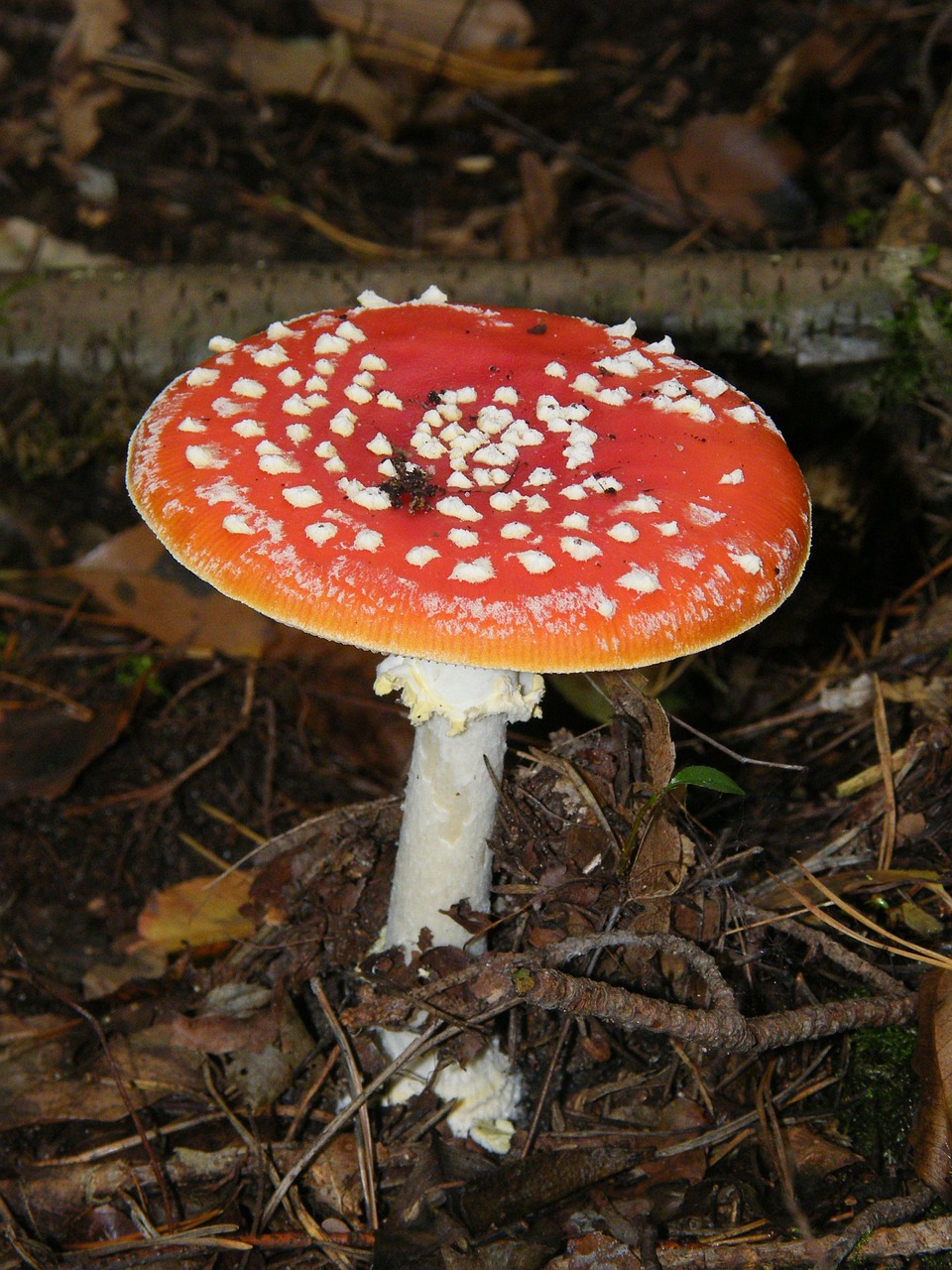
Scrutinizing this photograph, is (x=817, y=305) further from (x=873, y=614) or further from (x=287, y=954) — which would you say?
(x=287, y=954)

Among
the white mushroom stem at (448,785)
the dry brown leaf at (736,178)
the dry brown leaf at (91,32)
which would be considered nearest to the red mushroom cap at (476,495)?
the white mushroom stem at (448,785)

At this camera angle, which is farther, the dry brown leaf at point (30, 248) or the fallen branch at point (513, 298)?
the dry brown leaf at point (30, 248)

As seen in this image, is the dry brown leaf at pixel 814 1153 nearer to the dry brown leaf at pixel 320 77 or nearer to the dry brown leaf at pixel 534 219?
the dry brown leaf at pixel 534 219

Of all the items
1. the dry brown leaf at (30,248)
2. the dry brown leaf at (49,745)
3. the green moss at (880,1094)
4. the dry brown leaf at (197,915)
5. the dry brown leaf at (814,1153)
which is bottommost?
the dry brown leaf at (49,745)

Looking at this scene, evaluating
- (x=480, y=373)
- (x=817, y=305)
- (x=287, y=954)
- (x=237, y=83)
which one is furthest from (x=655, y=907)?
(x=237, y=83)

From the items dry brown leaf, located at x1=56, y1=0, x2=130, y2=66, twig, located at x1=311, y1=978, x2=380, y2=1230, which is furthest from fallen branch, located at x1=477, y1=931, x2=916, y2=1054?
dry brown leaf, located at x1=56, y1=0, x2=130, y2=66

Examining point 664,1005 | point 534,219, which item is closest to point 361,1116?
point 664,1005
